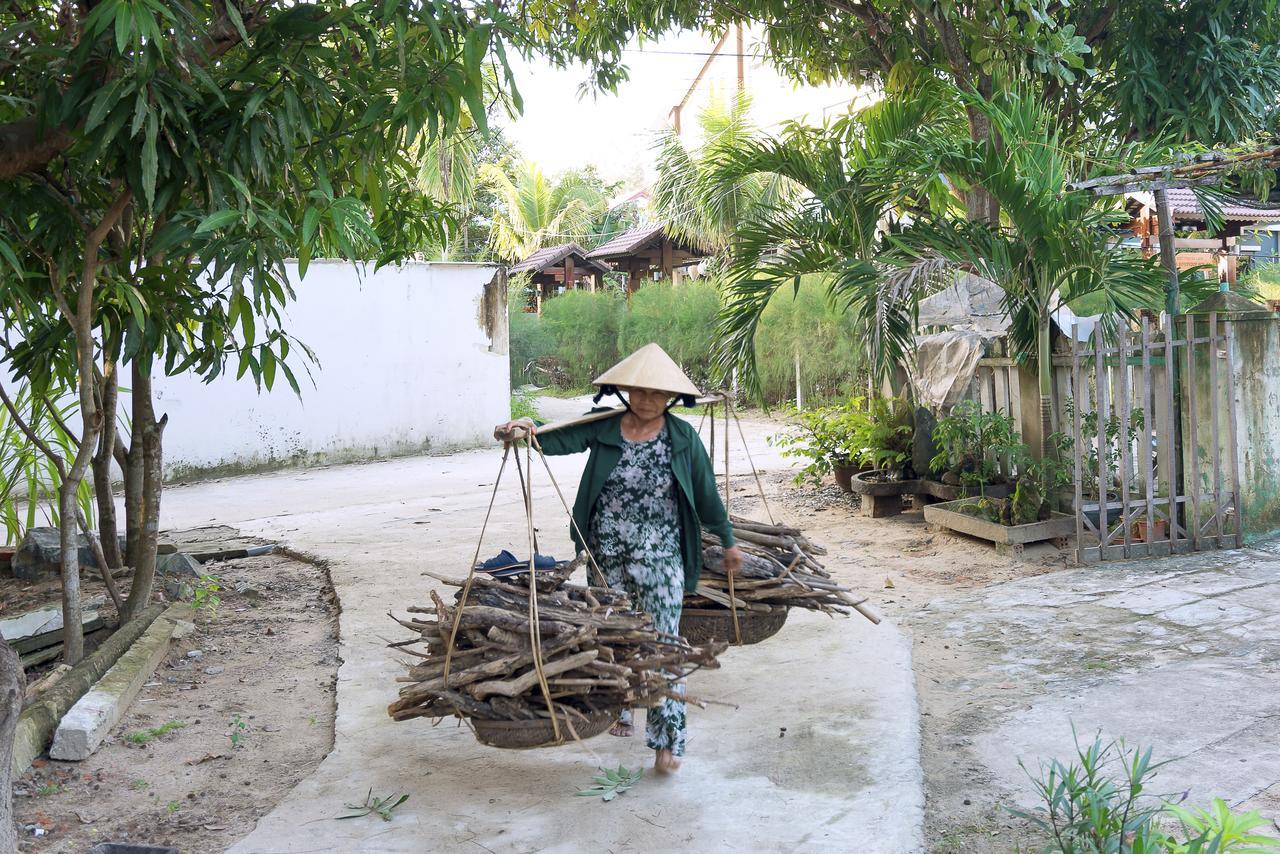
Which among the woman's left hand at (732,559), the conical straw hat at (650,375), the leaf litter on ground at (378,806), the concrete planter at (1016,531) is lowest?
the leaf litter on ground at (378,806)

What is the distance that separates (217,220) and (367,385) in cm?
1029

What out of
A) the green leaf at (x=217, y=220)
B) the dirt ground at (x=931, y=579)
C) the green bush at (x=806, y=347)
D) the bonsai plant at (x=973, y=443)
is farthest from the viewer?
the green bush at (x=806, y=347)

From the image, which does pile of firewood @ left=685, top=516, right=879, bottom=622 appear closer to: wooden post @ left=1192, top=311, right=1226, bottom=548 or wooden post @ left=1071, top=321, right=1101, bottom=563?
wooden post @ left=1071, top=321, right=1101, bottom=563

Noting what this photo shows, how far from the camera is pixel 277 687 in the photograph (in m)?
5.18

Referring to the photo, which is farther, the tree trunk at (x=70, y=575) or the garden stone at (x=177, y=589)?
the garden stone at (x=177, y=589)

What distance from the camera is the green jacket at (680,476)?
4.02m

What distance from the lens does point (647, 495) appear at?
13.3ft

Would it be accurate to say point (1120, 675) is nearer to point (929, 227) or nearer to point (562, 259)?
point (929, 227)

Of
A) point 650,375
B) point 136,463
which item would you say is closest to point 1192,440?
point 650,375

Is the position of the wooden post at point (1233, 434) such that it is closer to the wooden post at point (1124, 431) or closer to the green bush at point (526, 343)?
the wooden post at point (1124, 431)

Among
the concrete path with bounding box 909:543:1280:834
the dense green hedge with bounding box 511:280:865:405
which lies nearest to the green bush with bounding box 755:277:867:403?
the dense green hedge with bounding box 511:280:865:405

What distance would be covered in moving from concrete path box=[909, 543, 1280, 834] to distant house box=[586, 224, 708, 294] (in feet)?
61.3

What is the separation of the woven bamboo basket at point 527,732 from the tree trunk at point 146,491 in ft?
9.99

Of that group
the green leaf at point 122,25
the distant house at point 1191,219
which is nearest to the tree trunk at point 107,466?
the green leaf at point 122,25
